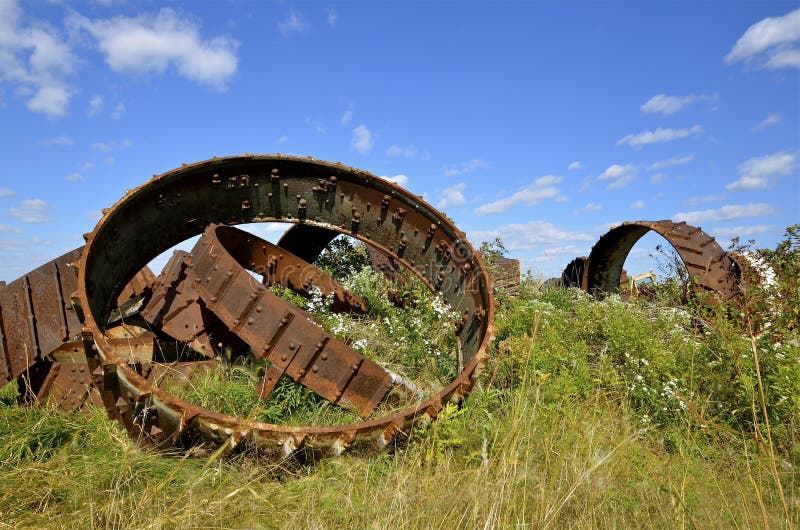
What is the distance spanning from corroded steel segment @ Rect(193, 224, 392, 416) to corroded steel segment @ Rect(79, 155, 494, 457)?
0.60ft

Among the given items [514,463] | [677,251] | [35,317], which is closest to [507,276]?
[677,251]

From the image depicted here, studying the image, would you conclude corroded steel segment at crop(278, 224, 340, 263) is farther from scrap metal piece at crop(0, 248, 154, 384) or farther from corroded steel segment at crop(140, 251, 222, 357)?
scrap metal piece at crop(0, 248, 154, 384)

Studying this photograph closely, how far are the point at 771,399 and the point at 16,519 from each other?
5.95 meters

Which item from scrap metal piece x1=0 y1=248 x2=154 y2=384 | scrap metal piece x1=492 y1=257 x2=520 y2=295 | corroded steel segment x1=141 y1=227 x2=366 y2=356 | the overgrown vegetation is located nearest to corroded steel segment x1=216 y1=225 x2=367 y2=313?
corroded steel segment x1=141 y1=227 x2=366 y2=356

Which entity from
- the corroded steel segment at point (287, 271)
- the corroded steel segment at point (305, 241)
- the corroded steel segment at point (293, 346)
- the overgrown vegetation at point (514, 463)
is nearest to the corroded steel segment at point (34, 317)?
the overgrown vegetation at point (514, 463)

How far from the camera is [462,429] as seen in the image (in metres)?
3.67

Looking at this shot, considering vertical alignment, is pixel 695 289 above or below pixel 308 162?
below

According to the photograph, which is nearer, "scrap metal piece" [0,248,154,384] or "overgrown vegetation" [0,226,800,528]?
"overgrown vegetation" [0,226,800,528]

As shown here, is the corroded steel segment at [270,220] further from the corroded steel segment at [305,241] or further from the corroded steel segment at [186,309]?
the corroded steel segment at [305,241]

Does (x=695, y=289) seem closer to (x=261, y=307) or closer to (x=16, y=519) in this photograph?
(x=261, y=307)

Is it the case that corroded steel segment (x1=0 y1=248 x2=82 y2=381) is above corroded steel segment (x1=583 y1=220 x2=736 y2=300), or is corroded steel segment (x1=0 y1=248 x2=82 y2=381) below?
below

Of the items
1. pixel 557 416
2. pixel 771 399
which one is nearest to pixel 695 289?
pixel 771 399

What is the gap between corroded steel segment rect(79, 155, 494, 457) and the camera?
3453 mm

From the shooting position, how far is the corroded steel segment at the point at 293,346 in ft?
14.0
